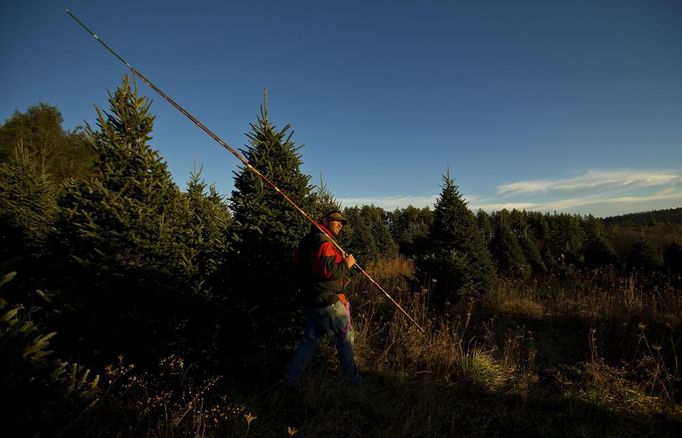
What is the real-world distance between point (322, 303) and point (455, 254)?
5007 millimetres

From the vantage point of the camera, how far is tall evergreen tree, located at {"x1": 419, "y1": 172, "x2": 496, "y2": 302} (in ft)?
24.8

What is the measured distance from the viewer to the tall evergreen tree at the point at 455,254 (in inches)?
297

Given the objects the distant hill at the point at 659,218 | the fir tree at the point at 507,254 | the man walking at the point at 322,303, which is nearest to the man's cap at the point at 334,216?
the man walking at the point at 322,303

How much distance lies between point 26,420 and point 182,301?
89.0 inches

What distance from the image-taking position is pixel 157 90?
3441mm

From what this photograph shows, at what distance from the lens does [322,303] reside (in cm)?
371

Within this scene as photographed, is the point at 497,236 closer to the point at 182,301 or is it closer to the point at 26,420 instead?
the point at 182,301

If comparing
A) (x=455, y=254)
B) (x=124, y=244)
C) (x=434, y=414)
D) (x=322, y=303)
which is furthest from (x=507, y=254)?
(x=124, y=244)

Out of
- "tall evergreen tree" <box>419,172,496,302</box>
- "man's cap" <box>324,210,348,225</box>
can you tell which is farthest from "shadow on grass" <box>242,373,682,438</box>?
"tall evergreen tree" <box>419,172,496,302</box>

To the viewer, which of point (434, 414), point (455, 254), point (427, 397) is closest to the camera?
point (434, 414)

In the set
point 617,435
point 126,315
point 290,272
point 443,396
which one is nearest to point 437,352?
point 443,396

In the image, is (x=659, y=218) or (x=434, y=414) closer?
(x=434, y=414)

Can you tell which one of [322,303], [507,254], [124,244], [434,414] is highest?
[124,244]

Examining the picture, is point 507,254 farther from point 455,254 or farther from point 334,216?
point 334,216
